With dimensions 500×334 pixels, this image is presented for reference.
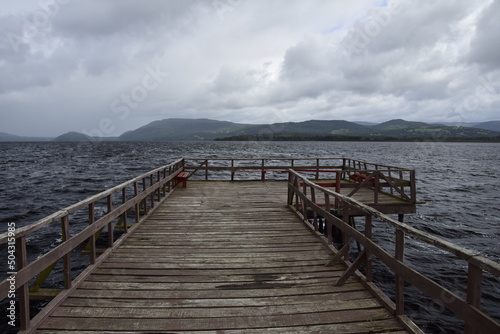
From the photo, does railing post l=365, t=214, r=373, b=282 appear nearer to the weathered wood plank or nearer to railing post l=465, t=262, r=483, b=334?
the weathered wood plank

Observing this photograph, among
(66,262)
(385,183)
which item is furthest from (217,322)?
(385,183)

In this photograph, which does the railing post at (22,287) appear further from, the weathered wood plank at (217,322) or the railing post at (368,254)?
the railing post at (368,254)

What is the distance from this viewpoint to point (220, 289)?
4477 millimetres

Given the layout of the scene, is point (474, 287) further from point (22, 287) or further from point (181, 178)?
point (181, 178)

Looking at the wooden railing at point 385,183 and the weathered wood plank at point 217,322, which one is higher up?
the wooden railing at point 385,183

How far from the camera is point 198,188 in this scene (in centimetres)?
1361

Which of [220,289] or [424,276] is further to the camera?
[220,289]

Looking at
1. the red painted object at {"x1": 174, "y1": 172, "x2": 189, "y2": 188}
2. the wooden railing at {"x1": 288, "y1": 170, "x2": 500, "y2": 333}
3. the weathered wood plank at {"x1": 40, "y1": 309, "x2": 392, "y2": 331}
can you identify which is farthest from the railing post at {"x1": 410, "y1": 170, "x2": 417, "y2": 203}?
the red painted object at {"x1": 174, "y1": 172, "x2": 189, "y2": 188}

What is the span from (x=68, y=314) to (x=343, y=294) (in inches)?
142

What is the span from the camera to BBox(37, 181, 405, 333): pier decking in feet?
11.9

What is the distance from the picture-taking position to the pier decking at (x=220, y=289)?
143 inches

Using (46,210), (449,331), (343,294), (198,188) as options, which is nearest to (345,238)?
(343,294)

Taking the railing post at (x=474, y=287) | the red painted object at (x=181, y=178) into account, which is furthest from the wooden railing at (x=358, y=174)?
the railing post at (x=474, y=287)

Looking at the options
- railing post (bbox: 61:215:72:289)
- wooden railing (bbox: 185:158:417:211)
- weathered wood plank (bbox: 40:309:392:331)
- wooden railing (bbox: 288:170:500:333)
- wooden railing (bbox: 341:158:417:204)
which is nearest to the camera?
wooden railing (bbox: 288:170:500:333)
